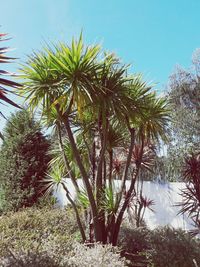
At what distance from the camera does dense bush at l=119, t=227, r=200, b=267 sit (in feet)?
19.3

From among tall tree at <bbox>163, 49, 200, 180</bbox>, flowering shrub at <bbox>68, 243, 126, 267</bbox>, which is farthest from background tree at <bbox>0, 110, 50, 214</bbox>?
tall tree at <bbox>163, 49, 200, 180</bbox>

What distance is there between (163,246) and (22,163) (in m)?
6.14

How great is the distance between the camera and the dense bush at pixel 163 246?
588 cm

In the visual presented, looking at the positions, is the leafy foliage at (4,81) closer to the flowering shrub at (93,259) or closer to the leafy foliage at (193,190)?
the flowering shrub at (93,259)

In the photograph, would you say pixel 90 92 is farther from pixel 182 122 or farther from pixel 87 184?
pixel 182 122

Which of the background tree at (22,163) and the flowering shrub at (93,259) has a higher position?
the background tree at (22,163)

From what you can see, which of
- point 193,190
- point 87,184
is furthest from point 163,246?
point 193,190

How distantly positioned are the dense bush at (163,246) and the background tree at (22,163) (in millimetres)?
4482

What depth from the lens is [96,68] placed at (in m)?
5.70

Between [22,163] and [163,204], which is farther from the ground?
[22,163]

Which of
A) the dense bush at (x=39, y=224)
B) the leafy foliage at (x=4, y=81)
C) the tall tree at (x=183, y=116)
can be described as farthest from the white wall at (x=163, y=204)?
the leafy foliage at (x=4, y=81)

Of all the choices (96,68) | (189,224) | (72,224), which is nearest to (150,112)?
(96,68)

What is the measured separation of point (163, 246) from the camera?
6137mm

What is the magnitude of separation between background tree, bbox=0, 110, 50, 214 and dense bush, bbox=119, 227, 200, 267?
4482mm
